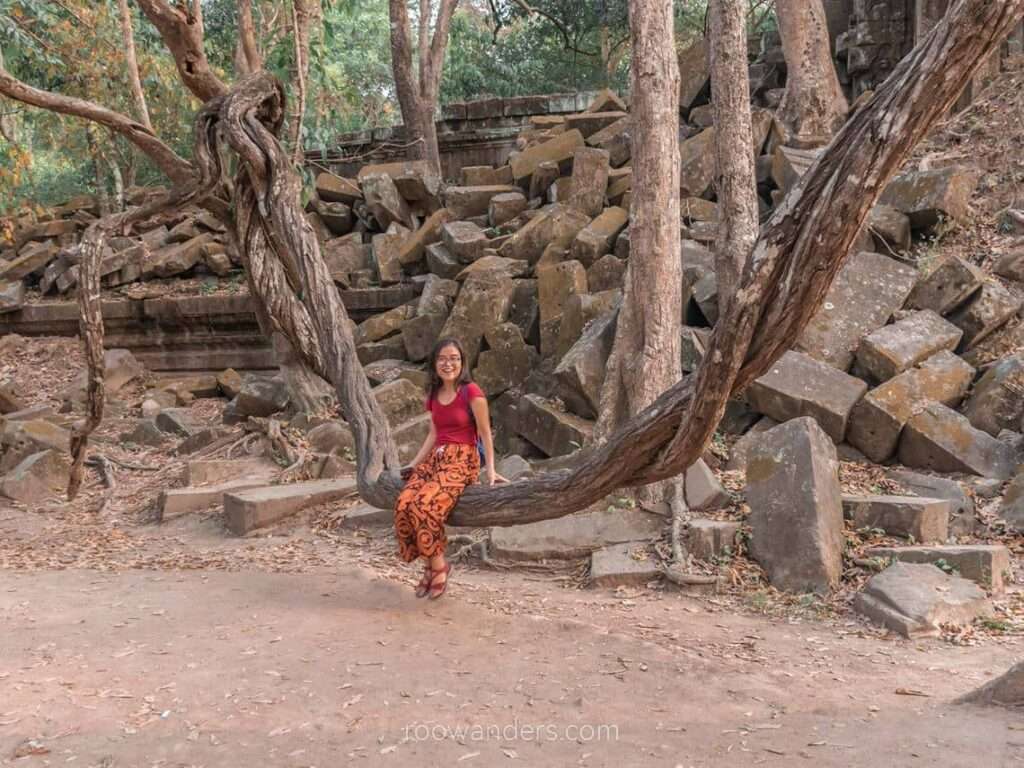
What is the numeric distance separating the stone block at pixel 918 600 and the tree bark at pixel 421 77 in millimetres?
8422

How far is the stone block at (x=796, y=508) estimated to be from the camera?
4906 millimetres

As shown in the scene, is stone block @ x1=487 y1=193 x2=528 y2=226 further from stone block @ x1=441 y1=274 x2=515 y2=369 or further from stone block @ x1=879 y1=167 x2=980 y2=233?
stone block @ x1=879 y1=167 x2=980 y2=233

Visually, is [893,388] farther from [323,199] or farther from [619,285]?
Result: [323,199]

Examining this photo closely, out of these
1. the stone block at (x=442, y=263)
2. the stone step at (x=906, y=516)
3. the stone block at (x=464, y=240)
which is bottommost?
the stone step at (x=906, y=516)

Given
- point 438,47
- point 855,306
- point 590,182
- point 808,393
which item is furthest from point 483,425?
point 438,47

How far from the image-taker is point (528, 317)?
8.26 meters

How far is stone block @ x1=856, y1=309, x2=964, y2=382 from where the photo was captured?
6.34 metres

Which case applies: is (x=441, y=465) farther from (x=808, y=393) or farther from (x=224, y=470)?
(x=224, y=470)

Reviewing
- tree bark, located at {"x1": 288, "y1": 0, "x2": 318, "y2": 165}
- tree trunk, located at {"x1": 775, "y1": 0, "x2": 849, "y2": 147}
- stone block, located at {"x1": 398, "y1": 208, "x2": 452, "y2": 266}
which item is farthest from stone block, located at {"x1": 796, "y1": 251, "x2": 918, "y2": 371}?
stone block, located at {"x1": 398, "y1": 208, "x2": 452, "y2": 266}

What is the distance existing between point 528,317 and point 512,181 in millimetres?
3040

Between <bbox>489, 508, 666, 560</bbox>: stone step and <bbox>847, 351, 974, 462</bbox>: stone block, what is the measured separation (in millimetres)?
1516

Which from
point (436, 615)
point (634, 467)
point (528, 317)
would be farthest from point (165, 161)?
point (634, 467)

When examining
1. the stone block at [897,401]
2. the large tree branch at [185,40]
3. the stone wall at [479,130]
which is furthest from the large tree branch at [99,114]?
the stone wall at [479,130]

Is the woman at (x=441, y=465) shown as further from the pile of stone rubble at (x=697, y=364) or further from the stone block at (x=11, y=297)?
the stone block at (x=11, y=297)
